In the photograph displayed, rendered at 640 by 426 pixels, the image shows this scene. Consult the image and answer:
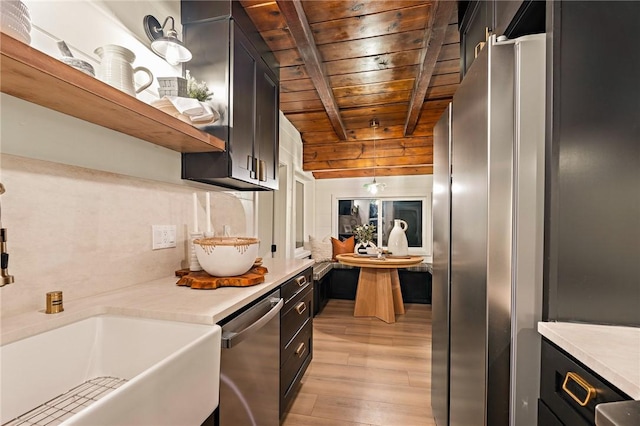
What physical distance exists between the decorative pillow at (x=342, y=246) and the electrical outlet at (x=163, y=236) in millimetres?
3369

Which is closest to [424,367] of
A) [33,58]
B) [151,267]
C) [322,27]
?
[151,267]

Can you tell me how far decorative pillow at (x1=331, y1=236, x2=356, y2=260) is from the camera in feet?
15.9

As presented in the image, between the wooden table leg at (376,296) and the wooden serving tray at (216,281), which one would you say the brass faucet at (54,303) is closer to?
the wooden serving tray at (216,281)

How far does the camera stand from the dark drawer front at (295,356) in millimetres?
1739

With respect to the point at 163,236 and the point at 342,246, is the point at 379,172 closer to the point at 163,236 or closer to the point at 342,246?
the point at 342,246

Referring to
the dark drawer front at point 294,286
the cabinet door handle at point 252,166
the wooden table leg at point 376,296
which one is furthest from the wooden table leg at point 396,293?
the cabinet door handle at point 252,166

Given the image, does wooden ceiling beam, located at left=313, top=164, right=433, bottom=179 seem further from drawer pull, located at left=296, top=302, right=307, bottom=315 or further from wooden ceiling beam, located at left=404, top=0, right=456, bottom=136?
drawer pull, located at left=296, top=302, right=307, bottom=315

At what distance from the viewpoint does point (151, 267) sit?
1.49m

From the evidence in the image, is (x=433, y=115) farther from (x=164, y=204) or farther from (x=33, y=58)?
(x=33, y=58)

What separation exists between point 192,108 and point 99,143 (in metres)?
0.42

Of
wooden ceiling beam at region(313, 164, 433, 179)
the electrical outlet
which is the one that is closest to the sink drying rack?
the electrical outlet

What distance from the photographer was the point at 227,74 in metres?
1.69

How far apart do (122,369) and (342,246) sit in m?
4.01

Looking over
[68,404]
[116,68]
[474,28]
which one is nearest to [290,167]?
[474,28]
